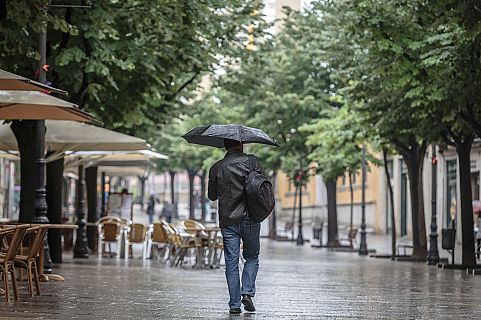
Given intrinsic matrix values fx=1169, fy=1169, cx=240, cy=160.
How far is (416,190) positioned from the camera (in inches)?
1309

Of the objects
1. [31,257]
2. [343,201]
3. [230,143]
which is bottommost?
[31,257]

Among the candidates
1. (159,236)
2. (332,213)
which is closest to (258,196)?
(159,236)

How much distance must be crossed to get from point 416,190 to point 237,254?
2063 cm

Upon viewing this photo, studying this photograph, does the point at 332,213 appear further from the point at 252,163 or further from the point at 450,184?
the point at 252,163

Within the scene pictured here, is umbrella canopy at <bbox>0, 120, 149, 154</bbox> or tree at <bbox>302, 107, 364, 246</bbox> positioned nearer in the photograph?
umbrella canopy at <bbox>0, 120, 149, 154</bbox>

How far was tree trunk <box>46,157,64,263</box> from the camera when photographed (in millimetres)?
24656

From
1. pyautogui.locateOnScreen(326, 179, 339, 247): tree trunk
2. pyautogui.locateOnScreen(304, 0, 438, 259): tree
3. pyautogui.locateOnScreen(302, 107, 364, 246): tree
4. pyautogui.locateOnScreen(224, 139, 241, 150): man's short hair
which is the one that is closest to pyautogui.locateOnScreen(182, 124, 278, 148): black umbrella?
pyautogui.locateOnScreen(224, 139, 241, 150): man's short hair

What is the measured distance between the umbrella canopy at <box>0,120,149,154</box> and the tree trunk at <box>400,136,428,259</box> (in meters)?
11.1

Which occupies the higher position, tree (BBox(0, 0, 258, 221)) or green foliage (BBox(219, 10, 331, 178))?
green foliage (BBox(219, 10, 331, 178))

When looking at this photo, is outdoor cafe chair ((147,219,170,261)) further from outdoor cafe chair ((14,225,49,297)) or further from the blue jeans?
Result: the blue jeans

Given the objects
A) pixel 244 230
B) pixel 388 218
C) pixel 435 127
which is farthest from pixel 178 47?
pixel 388 218

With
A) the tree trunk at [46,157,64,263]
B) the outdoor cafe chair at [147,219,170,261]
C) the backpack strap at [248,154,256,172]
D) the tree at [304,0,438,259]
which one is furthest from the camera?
the outdoor cafe chair at [147,219,170,261]

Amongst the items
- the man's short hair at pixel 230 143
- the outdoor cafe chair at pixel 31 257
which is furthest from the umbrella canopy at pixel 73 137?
the man's short hair at pixel 230 143

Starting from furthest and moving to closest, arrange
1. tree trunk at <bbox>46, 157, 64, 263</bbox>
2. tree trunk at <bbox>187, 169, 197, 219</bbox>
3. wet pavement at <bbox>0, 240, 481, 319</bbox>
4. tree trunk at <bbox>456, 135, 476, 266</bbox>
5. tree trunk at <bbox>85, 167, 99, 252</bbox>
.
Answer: tree trunk at <bbox>187, 169, 197, 219</bbox>
tree trunk at <bbox>85, 167, 99, 252</bbox>
tree trunk at <bbox>456, 135, 476, 266</bbox>
tree trunk at <bbox>46, 157, 64, 263</bbox>
wet pavement at <bbox>0, 240, 481, 319</bbox>
